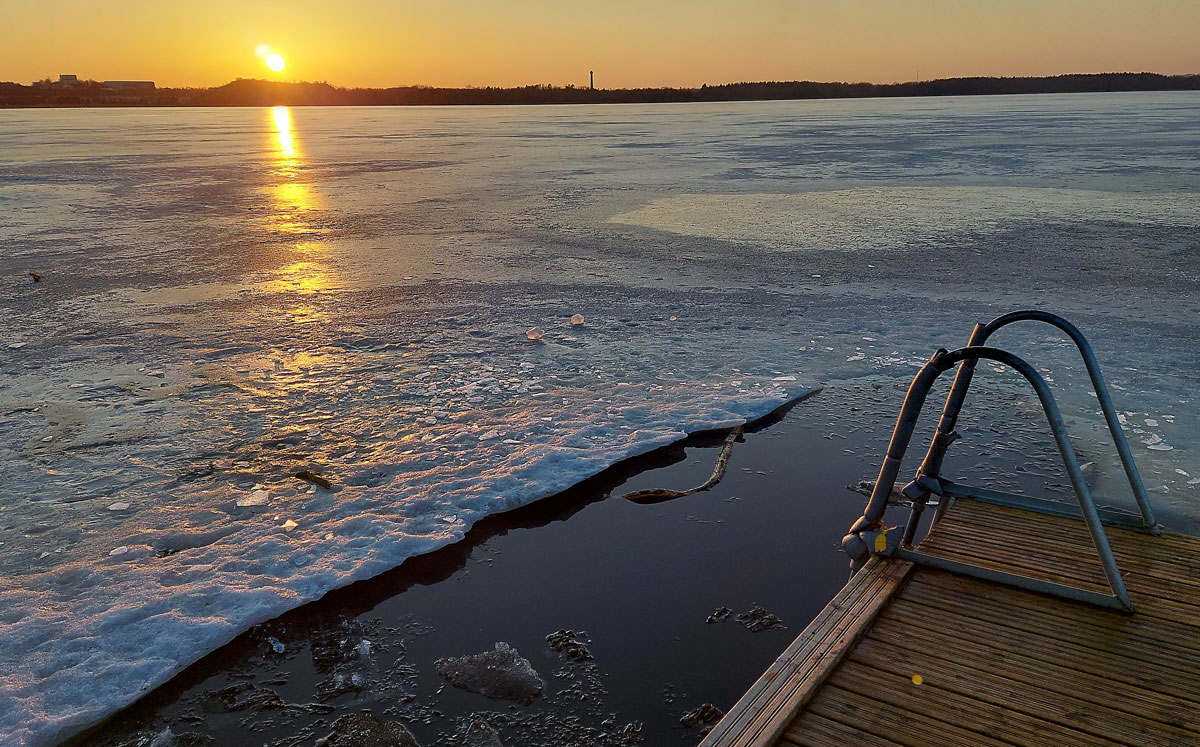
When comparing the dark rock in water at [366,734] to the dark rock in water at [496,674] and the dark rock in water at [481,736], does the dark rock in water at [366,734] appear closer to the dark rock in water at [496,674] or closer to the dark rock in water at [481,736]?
the dark rock in water at [481,736]

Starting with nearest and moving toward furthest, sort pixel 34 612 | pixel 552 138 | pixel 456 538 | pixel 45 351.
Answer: pixel 34 612 < pixel 456 538 < pixel 45 351 < pixel 552 138

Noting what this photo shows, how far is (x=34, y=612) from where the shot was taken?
3447 mm

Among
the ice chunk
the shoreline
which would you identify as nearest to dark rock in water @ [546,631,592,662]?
the shoreline

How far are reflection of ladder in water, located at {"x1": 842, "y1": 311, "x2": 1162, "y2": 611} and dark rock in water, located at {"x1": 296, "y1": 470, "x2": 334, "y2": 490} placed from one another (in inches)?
111

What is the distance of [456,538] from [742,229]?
360 inches

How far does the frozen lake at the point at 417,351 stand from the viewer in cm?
383

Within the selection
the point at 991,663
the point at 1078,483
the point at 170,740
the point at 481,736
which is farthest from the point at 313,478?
the point at 1078,483

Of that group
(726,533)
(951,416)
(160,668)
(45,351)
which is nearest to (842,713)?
(951,416)

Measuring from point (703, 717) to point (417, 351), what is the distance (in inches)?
178

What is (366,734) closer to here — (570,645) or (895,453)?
(570,645)

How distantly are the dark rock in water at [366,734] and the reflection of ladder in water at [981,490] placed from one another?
1.84m

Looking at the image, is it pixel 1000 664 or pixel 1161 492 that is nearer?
pixel 1000 664

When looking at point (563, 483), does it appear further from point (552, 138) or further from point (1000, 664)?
point (552, 138)

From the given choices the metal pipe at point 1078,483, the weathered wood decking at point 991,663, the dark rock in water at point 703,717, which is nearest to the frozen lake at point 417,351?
the weathered wood decking at point 991,663
